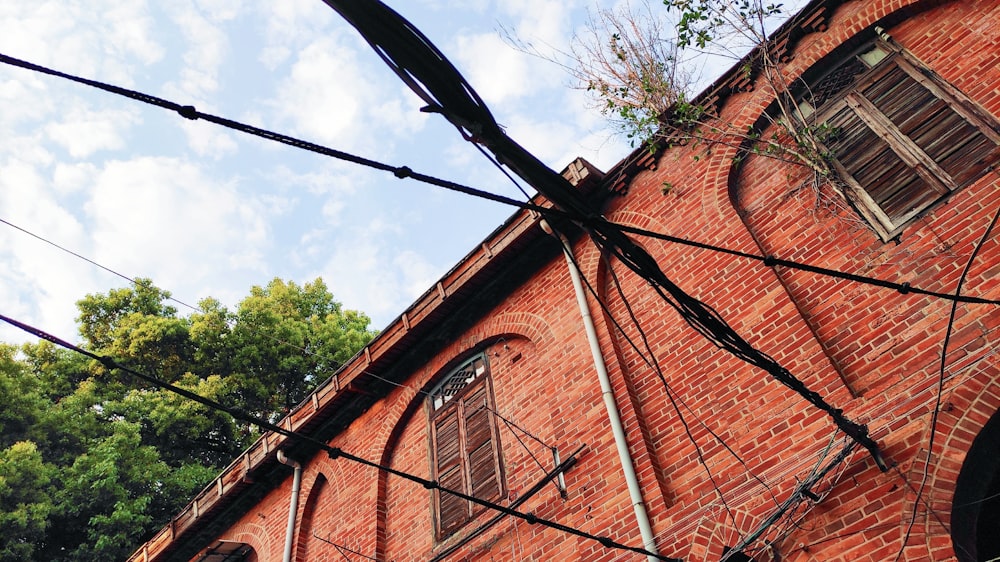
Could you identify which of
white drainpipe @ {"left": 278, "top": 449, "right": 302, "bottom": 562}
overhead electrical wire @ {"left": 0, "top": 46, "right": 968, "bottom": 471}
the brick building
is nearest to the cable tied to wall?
overhead electrical wire @ {"left": 0, "top": 46, "right": 968, "bottom": 471}

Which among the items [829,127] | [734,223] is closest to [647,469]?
[734,223]

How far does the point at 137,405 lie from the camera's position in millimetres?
19031

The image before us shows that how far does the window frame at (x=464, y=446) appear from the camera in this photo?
8.45 metres

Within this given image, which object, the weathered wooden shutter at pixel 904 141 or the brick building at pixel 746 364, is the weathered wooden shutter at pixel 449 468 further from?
the weathered wooden shutter at pixel 904 141

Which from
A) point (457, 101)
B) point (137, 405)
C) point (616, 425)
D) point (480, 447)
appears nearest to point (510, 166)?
point (457, 101)

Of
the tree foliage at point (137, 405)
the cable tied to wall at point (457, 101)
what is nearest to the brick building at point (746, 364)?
the cable tied to wall at point (457, 101)

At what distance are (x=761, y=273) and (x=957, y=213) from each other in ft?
5.40

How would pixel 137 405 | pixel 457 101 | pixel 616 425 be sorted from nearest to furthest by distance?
pixel 457 101 < pixel 616 425 < pixel 137 405

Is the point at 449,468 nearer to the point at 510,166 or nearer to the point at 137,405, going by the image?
the point at 510,166

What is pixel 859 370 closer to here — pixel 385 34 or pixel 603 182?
pixel 603 182

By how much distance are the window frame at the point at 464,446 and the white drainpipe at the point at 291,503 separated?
2.62 metres

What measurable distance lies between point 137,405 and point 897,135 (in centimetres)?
1861

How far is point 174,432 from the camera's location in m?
19.3

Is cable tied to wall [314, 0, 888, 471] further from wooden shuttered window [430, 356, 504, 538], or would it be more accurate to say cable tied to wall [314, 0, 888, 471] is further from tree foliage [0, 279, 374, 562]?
tree foliage [0, 279, 374, 562]
